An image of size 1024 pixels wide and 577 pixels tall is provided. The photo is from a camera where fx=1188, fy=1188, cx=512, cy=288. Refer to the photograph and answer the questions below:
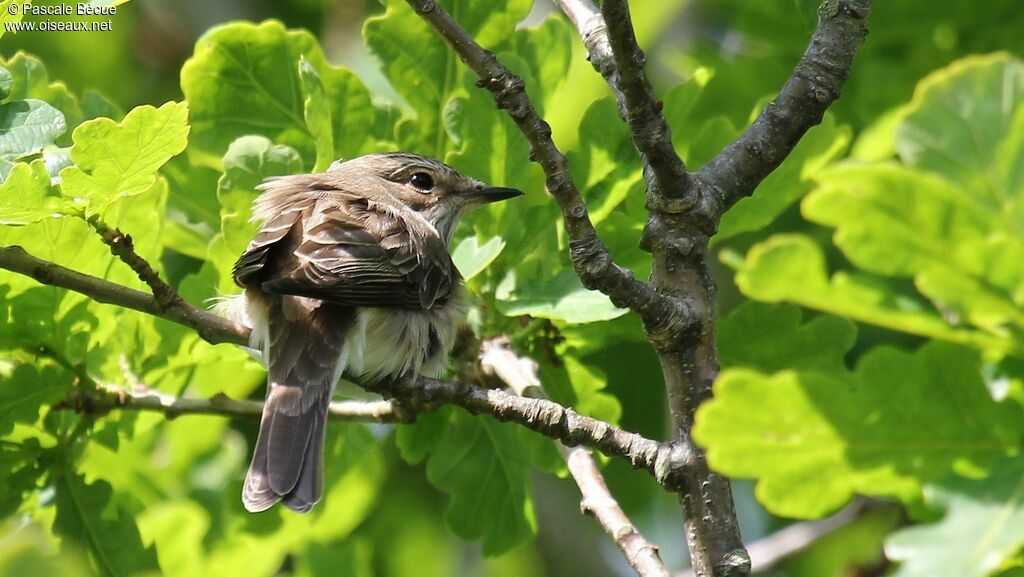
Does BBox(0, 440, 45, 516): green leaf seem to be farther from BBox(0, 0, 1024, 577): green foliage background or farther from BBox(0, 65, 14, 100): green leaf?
BBox(0, 65, 14, 100): green leaf

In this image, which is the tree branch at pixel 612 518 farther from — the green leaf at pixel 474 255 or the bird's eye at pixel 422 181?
the bird's eye at pixel 422 181

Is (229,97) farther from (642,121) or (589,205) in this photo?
(642,121)

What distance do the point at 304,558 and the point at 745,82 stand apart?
258 centimetres

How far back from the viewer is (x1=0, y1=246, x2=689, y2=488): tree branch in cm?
288

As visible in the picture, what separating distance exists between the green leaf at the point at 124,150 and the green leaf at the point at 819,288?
141 cm

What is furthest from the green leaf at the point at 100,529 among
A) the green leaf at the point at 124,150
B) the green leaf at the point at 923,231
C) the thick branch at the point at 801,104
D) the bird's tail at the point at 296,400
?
the green leaf at the point at 923,231

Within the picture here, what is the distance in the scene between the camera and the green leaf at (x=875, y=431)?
5.82 feet

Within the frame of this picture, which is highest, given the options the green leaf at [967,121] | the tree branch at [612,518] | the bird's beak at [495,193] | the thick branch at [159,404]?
the green leaf at [967,121]

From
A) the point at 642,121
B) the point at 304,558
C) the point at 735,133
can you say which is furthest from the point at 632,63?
the point at 304,558

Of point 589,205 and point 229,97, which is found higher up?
point 589,205

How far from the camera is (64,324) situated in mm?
3477

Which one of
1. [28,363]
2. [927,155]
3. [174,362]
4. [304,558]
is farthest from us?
[304,558]

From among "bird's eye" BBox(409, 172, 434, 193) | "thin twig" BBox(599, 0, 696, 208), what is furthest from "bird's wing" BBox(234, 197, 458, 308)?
"thin twig" BBox(599, 0, 696, 208)

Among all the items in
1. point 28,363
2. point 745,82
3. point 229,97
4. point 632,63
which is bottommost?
point 28,363
